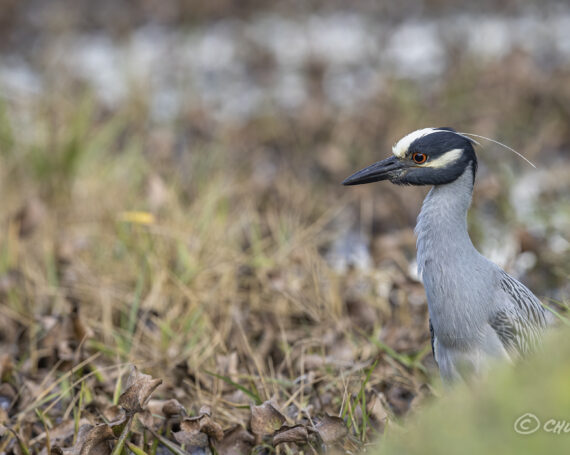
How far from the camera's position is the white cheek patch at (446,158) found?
2.62 meters

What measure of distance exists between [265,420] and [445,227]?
0.87m

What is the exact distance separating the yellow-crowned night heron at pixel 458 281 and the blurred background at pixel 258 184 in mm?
191

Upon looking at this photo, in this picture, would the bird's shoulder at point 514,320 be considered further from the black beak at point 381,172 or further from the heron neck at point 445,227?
the black beak at point 381,172

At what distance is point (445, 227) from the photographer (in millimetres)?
2592

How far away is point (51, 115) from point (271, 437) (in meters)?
3.73

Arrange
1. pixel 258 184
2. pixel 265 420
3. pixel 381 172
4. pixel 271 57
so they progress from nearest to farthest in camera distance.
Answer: pixel 265 420 < pixel 381 172 < pixel 258 184 < pixel 271 57

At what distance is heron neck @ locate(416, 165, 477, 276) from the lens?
258 centimetres

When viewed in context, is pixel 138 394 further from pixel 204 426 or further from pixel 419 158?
pixel 419 158

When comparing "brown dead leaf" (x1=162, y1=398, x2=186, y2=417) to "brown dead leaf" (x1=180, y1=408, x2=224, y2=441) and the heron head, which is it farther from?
the heron head

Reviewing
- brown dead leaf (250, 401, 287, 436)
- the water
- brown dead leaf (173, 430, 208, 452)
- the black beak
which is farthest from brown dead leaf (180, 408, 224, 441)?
the water

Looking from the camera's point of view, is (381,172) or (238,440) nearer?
(238,440)

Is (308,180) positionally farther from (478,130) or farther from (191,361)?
(191,361)

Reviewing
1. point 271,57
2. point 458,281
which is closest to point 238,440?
point 458,281

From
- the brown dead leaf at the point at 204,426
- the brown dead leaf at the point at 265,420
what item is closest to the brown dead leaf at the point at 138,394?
the brown dead leaf at the point at 204,426
